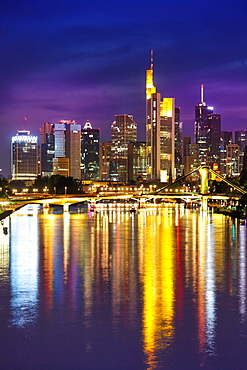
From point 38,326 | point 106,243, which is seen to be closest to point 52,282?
point 38,326

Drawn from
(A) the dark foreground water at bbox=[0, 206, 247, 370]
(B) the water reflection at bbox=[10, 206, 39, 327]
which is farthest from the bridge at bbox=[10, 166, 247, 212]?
(A) the dark foreground water at bbox=[0, 206, 247, 370]

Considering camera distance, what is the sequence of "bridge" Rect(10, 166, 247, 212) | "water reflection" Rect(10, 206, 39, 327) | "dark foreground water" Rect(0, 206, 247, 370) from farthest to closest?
"bridge" Rect(10, 166, 247, 212) < "water reflection" Rect(10, 206, 39, 327) < "dark foreground water" Rect(0, 206, 247, 370)

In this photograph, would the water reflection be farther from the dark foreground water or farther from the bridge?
the bridge

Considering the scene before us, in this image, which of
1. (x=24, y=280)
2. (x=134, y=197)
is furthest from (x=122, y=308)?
(x=134, y=197)

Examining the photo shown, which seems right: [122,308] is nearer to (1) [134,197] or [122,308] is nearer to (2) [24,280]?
(2) [24,280]

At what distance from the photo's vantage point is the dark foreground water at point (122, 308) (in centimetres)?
2092

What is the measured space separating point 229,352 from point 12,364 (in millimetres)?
6811

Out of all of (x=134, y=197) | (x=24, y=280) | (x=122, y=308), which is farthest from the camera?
(x=134, y=197)

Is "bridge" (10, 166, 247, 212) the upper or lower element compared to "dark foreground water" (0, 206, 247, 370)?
upper

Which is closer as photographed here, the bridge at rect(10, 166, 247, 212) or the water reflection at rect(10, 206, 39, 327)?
the water reflection at rect(10, 206, 39, 327)

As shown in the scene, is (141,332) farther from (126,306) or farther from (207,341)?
(126,306)

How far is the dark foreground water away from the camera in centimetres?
2092

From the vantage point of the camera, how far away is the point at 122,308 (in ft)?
92.5

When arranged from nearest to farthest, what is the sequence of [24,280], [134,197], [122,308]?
[122,308] < [24,280] < [134,197]
